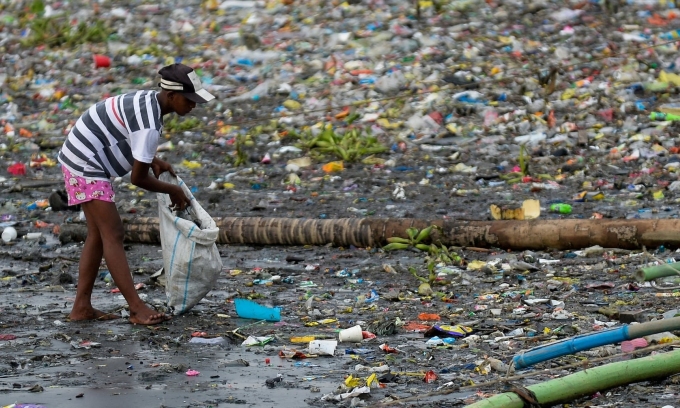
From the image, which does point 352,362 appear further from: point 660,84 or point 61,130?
point 61,130

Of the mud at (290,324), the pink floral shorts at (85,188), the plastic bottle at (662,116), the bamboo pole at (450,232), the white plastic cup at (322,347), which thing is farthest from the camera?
the plastic bottle at (662,116)

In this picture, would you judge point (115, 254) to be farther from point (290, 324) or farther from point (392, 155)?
point (392, 155)

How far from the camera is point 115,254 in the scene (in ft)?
16.8

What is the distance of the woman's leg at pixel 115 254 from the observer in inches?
201

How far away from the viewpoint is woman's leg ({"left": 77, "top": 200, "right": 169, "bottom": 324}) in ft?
16.7

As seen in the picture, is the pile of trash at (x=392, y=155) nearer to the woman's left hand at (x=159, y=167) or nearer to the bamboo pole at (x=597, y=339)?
the bamboo pole at (x=597, y=339)

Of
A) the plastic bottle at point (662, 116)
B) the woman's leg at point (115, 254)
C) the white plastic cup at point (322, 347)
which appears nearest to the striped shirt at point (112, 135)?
the woman's leg at point (115, 254)

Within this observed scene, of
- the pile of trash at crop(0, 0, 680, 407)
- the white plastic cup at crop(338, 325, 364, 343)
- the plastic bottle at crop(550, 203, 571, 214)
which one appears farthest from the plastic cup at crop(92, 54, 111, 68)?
the white plastic cup at crop(338, 325, 364, 343)

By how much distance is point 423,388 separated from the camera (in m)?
3.89

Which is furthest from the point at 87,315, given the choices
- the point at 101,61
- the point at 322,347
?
the point at 101,61

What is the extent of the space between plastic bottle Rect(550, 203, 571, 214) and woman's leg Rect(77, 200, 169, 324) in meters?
3.24

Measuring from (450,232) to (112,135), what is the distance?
2.32 m

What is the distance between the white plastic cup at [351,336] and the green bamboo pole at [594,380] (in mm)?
1309

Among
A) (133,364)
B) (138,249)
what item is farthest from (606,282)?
(138,249)
